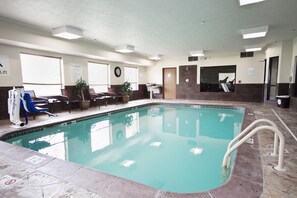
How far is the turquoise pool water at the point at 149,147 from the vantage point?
248 centimetres

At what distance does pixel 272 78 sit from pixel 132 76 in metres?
7.50

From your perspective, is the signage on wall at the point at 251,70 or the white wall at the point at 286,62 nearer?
the white wall at the point at 286,62

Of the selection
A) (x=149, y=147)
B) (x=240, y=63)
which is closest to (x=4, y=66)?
(x=149, y=147)

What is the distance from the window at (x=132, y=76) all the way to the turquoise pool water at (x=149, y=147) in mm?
5055

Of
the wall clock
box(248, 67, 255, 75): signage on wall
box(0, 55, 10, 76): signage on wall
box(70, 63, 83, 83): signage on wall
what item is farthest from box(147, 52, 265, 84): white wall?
box(0, 55, 10, 76): signage on wall

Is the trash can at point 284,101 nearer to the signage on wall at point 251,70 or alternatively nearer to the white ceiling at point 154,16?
the white ceiling at point 154,16

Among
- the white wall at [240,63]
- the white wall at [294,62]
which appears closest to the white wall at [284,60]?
the white wall at [294,62]

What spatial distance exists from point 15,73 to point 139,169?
522 cm

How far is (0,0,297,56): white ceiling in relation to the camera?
341 cm

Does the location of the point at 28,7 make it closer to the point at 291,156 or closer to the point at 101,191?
the point at 101,191

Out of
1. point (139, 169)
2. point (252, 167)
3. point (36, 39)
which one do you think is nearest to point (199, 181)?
point (252, 167)

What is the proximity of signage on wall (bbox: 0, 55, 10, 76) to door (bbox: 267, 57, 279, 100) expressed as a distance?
1001 centimetres

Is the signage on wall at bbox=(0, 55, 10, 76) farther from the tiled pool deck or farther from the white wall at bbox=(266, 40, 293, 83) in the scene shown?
the white wall at bbox=(266, 40, 293, 83)

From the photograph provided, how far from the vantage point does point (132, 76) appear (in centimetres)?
1088
